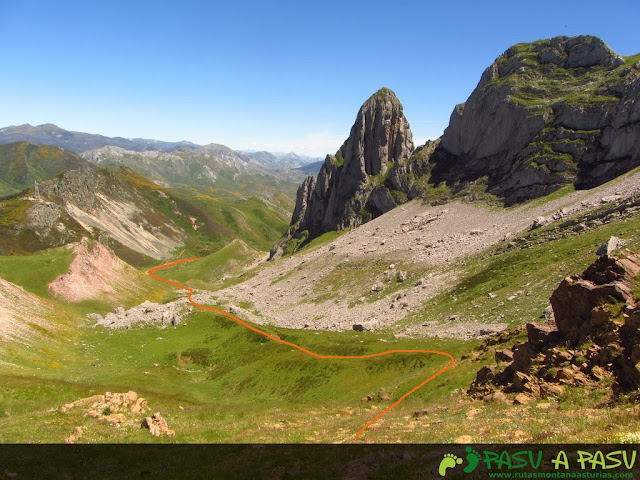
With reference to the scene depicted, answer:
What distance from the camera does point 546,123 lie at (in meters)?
117

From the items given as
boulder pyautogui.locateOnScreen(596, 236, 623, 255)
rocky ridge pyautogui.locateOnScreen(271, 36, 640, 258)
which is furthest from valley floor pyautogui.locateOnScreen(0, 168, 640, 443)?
rocky ridge pyautogui.locateOnScreen(271, 36, 640, 258)

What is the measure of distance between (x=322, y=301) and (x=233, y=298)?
3815 centimetres

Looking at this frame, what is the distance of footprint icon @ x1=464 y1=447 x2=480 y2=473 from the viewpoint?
16.3 meters

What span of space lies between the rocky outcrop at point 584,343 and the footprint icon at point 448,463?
11.8 metres

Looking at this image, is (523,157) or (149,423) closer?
(149,423)

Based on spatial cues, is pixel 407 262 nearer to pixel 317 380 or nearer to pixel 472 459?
pixel 317 380

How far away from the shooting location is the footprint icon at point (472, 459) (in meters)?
16.3

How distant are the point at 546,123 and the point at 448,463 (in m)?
127

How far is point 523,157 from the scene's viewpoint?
11800 cm

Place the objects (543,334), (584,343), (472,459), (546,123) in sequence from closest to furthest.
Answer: (472,459)
(584,343)
(543,334)
(546,123)

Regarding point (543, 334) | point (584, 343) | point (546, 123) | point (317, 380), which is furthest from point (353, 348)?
point (546, 123)

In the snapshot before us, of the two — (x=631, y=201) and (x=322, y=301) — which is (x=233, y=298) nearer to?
(x=322, y=301)

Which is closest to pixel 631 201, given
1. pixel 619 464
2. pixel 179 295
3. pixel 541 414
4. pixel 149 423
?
pixel 541 414

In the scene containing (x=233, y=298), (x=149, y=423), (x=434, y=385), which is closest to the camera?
(x=149, y=423)
